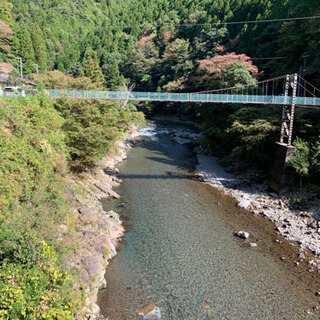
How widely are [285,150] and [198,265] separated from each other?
Result: 8993mm

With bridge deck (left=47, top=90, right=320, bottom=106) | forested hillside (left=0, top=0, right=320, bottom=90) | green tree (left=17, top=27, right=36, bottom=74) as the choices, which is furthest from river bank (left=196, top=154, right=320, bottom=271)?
green tree (left=17, top=27, right=36, bottom=74)

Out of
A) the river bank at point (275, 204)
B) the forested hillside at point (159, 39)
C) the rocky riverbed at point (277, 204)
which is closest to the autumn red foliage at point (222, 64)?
the forested hillside at point (159, 39)

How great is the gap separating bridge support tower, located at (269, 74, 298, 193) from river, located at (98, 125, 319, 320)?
9.86ft

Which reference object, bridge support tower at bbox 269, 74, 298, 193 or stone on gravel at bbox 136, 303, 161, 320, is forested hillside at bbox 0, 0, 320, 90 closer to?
bridge support tower at bbox 269, 74, 298, 193

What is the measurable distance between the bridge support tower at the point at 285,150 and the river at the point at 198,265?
300 centimetres

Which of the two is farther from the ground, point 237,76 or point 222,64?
point 222,64

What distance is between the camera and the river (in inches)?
308

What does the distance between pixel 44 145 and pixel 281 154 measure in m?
12.6

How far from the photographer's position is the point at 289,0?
32250 mm

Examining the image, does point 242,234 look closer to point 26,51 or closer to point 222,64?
point 222,64

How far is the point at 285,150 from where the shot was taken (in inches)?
593

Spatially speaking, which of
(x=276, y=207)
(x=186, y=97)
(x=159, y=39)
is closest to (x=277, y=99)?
(x=186, y=97)

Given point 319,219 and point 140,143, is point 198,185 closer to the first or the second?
point 319,219

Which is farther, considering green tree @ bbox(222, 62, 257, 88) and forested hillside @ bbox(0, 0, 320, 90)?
forested hillside @ bbox(0, 0, 320, 90)
